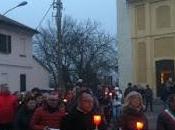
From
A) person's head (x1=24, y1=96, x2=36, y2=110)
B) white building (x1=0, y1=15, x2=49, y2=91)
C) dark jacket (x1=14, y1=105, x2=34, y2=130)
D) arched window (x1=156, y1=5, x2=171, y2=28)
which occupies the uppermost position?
arched window (x1=156, y1=5, x2=171, y2=28)

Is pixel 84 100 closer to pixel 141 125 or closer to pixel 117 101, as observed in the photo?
pixel 141 125

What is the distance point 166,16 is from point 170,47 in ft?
7.58

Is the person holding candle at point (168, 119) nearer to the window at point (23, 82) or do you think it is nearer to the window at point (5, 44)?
the window at point (5, 44)

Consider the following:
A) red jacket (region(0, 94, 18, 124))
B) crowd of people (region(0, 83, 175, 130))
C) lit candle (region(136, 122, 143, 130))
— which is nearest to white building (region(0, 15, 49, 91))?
red jacket (region(0, 94, 18, 124))

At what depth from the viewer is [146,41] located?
48812mm

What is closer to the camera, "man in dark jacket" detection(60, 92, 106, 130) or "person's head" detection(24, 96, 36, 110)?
"man in dark jacket" detection(60, 92, 106, 130)

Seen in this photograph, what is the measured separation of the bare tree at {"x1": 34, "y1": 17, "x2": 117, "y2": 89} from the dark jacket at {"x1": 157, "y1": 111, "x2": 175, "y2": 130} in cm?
6050

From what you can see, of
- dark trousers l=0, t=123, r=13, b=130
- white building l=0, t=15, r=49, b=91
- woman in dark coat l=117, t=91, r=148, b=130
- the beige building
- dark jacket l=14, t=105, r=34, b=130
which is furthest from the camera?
white building l=0, t=15, r=49, b=91

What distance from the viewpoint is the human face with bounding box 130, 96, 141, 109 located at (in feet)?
29.1

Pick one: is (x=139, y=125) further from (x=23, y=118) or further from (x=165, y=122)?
(x=23, y=118)

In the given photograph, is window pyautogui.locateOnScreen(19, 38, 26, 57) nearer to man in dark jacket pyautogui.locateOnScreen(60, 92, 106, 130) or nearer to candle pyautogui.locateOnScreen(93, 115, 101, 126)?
man in dark jacket pyautogui.locateOnScreen(60, 92, 106, 130)

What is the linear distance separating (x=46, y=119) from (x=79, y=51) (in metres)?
63.2

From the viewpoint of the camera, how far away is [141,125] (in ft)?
27.8

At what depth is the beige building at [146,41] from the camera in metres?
47.3
